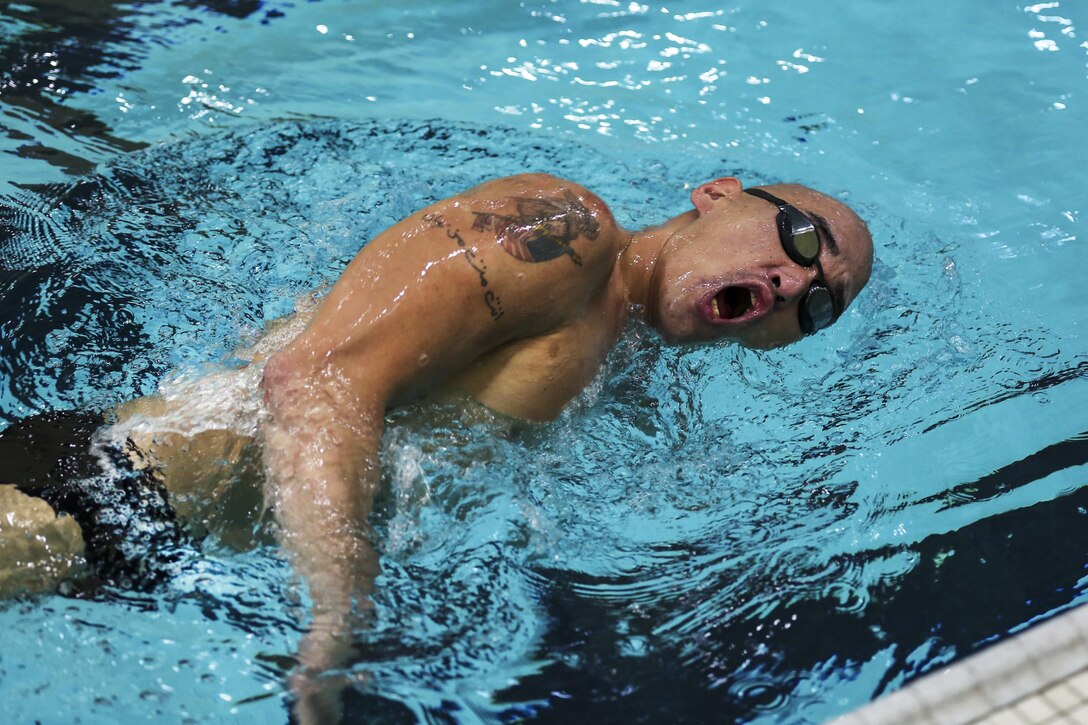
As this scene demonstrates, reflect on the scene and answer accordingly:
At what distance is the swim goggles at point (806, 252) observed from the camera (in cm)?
244

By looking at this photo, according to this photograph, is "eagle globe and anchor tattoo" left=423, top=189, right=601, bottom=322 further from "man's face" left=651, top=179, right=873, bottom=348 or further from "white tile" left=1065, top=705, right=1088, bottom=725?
"white tile" left=1065, top=705, right=1088, bottom=725

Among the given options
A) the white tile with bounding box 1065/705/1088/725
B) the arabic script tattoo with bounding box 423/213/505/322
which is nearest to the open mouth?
the arabic script tattoo with bounding box 423/213/505/322

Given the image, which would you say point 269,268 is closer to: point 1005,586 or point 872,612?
point 872,612

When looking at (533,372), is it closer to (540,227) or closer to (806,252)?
(540,227)

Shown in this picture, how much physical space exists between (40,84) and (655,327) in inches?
112

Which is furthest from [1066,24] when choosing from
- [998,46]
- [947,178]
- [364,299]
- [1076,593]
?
[364,299]

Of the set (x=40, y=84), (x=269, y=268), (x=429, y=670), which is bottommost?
(x=429, y=670)

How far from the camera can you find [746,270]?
2432mm

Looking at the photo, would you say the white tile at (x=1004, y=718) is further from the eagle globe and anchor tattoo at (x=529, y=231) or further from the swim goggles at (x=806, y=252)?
the eagle globe and anchor tattoo at (x=529, y=231)

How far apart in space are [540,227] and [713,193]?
0.70 metres

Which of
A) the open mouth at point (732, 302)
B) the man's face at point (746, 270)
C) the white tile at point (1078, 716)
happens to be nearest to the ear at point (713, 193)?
the man's face at point (746, 270)

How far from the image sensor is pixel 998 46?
474cm

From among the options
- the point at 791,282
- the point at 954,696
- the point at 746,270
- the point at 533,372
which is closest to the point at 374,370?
the point at 533,372

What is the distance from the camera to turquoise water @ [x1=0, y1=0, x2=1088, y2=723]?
2.04 meters
